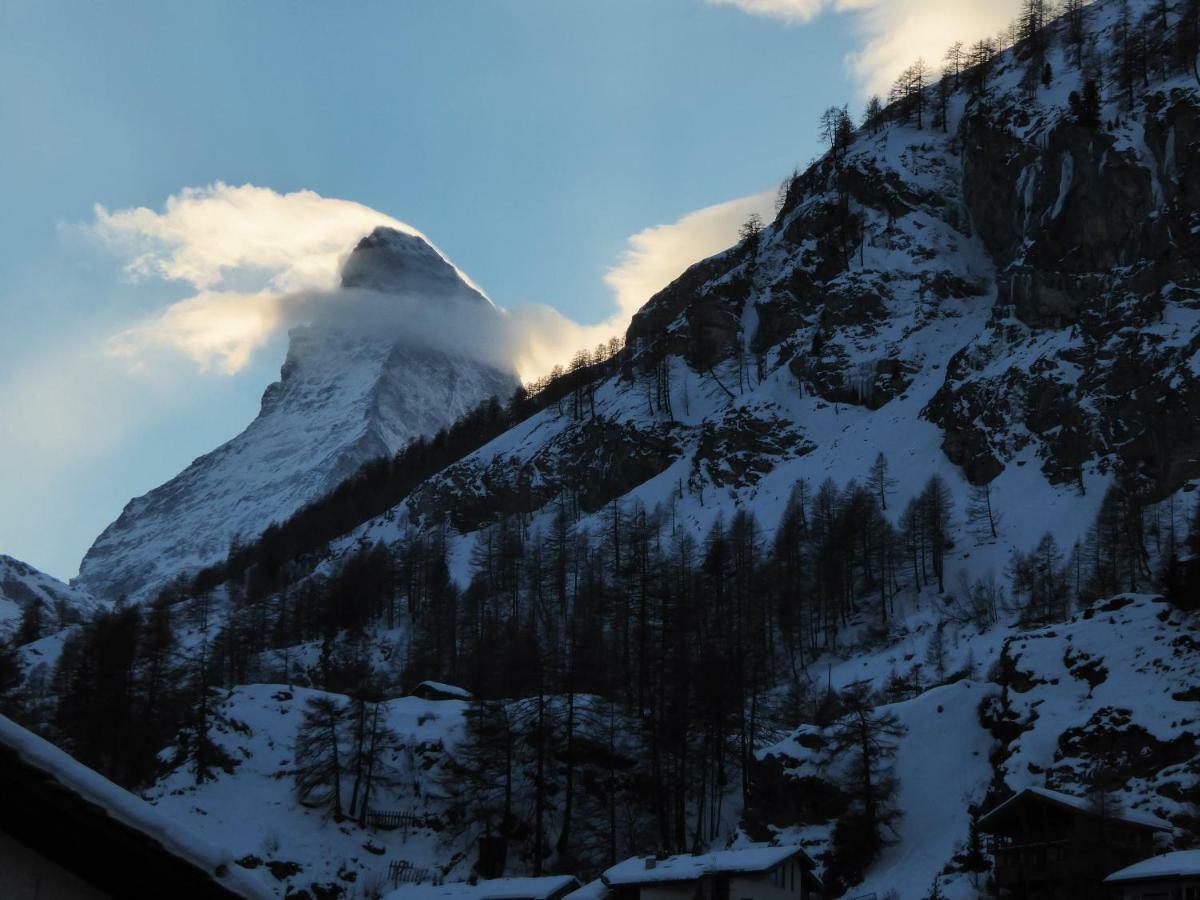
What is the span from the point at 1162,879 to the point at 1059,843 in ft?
29.8

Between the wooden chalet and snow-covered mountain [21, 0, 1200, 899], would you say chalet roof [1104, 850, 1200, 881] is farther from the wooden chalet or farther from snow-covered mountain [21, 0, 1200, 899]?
snow-covered mountain [21, 0, 1200, 899]

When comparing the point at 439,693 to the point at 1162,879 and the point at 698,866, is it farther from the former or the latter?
the point at 1162,879

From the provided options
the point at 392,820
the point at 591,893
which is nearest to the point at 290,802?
the point at 392,820

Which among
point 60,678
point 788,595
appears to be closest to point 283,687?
point 60,678

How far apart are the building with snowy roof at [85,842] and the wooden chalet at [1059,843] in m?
43.3

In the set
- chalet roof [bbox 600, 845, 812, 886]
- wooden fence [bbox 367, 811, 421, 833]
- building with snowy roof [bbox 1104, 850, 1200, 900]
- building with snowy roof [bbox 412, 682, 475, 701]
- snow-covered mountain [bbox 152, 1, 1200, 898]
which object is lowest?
building with snowy roof [bbox 1104, 850, 1200, 900]

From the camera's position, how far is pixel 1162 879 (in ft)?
120

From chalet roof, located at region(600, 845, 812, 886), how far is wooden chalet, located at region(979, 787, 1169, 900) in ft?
27.9

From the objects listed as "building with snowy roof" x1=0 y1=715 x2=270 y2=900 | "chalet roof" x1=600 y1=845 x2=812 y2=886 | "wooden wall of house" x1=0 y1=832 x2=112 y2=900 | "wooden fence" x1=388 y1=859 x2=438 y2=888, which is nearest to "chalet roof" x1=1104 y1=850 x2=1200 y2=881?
"chalet roof" x1=600 y1=845 x2=812 y2=886

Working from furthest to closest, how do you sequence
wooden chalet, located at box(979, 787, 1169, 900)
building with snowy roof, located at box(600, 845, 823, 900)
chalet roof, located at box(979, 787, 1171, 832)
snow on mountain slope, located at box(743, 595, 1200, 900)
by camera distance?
snow on mountain slope, located at box(743, 595, 1200, 900) < building with snowy roof, located at box(600, 845, 823, 900) < chalet roof, located at box(979, 787, 1171, 832) < wooden chalet, located at box(979, 787, 1169, 900)

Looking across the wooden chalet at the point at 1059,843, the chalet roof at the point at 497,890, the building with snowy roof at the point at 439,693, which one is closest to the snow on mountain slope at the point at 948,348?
the building with snowy roof at the point at 439,693

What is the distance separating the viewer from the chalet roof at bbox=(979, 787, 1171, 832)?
4469cm

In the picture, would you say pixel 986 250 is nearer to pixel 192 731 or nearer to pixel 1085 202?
pixel 1085 202

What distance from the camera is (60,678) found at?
9500 centimetres
